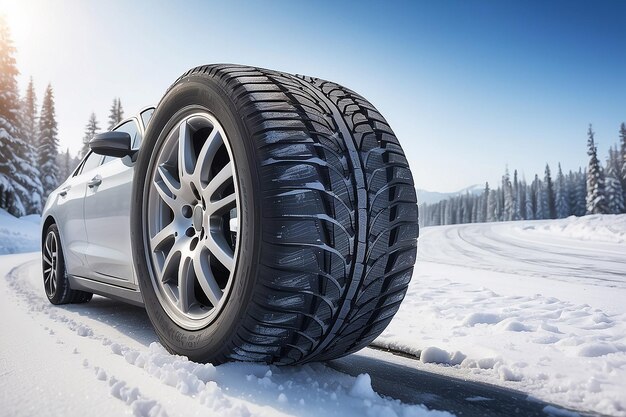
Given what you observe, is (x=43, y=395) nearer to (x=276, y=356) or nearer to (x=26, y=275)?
(x=276, y=356)

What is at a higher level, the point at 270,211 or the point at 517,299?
the point at 270,211

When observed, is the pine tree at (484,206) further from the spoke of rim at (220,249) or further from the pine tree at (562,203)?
the spoke of rim at (220,249)

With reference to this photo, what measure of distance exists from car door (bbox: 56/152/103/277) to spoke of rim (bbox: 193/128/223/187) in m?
1.78

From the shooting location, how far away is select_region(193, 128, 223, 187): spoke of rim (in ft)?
5.84

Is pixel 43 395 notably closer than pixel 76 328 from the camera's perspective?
Yes

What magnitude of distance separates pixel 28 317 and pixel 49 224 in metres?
1.44

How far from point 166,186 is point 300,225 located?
103 cm

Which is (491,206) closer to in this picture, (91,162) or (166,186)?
(91,162)

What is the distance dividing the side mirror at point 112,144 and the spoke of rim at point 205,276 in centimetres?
113

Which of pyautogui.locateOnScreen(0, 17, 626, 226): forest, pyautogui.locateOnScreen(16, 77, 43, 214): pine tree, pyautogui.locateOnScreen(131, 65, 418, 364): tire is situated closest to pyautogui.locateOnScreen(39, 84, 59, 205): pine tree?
pyautogui.locateOnScreen(0, 17, 626, 226): forest

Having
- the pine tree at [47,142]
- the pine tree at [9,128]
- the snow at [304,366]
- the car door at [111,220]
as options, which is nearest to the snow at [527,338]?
the snow at [304,366]

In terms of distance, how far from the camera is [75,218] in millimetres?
3311

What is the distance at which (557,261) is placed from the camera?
370 inches

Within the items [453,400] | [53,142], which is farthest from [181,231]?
[53,142]
